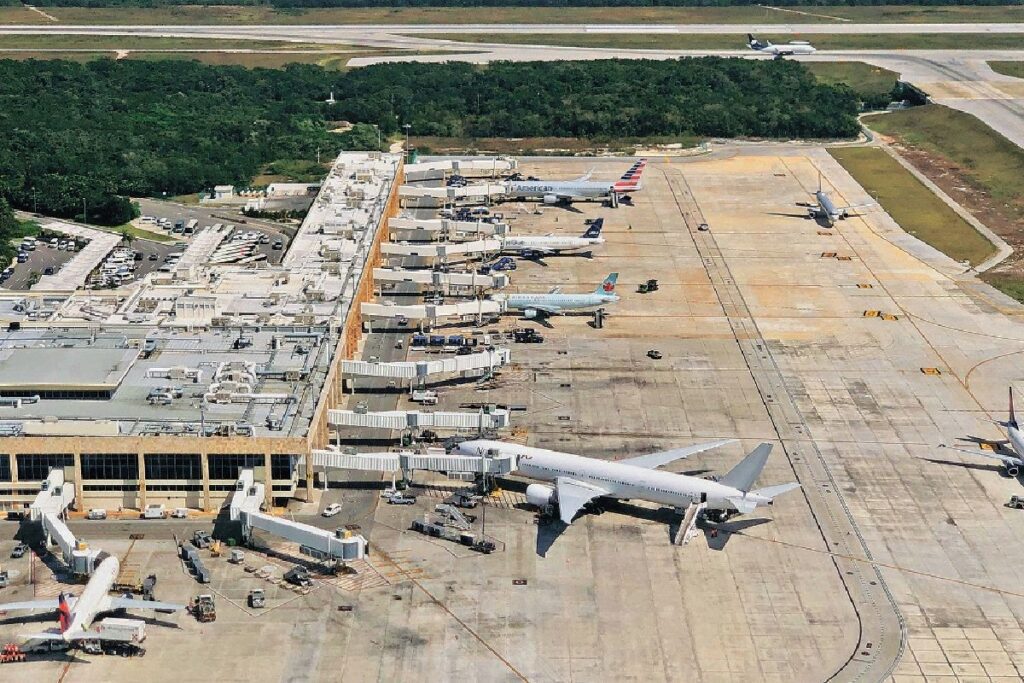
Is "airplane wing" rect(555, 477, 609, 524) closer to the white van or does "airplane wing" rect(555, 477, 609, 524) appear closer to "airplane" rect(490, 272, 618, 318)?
the white van

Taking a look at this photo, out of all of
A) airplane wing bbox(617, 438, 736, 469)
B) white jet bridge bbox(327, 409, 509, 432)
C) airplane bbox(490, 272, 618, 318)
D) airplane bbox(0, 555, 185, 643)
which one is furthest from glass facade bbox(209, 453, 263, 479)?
airplane bbox(490, 272, 618, 318)

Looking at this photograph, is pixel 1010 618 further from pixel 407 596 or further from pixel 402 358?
pixel 402 358

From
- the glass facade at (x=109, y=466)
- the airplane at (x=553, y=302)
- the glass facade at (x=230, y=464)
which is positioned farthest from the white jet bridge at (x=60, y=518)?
the airplane at (x=553, y=302)

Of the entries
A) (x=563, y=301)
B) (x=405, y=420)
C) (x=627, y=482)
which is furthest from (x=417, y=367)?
(x=563, y=301)

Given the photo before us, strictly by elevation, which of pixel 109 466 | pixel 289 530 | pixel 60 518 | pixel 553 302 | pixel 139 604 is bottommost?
pixel 553 302

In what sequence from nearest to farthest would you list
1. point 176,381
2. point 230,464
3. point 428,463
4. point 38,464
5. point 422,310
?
point 38,464
point 230,464
point 428,463
point 176,381
point 422,310

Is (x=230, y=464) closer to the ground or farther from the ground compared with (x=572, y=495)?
farther from the ground

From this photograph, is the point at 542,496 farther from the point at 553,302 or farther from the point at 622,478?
the point at 553,302
